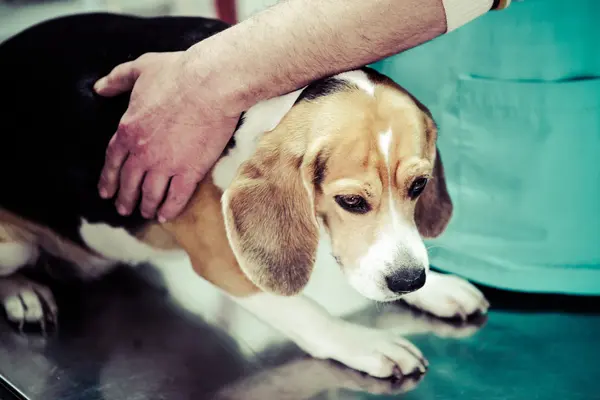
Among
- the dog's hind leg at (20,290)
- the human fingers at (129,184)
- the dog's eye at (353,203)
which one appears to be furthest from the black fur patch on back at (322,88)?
the dog's hind leg at (20,290)

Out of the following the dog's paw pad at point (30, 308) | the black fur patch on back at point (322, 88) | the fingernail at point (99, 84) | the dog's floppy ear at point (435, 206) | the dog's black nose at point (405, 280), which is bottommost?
the dog's paw pad at point (30, 308)

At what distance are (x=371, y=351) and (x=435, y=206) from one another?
205mm

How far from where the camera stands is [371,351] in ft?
2.71

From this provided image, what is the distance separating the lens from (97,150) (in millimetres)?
880

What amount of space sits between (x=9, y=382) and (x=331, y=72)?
2.08 ft

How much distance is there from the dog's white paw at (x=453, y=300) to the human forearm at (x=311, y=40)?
0.32 m

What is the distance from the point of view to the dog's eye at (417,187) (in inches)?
29.4

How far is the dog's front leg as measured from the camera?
821 millimetres

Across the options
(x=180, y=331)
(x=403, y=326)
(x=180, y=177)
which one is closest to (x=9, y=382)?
(x=180, y=331)

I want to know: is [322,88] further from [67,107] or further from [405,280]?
[67,107]

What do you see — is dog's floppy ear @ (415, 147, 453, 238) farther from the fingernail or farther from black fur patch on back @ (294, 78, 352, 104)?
the fingernail

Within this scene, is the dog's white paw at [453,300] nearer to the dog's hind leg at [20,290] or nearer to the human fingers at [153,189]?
the human fingers at [153,189]

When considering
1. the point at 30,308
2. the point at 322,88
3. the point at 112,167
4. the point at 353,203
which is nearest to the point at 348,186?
the point at 353,203

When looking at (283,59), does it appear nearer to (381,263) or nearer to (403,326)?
(381,263)
